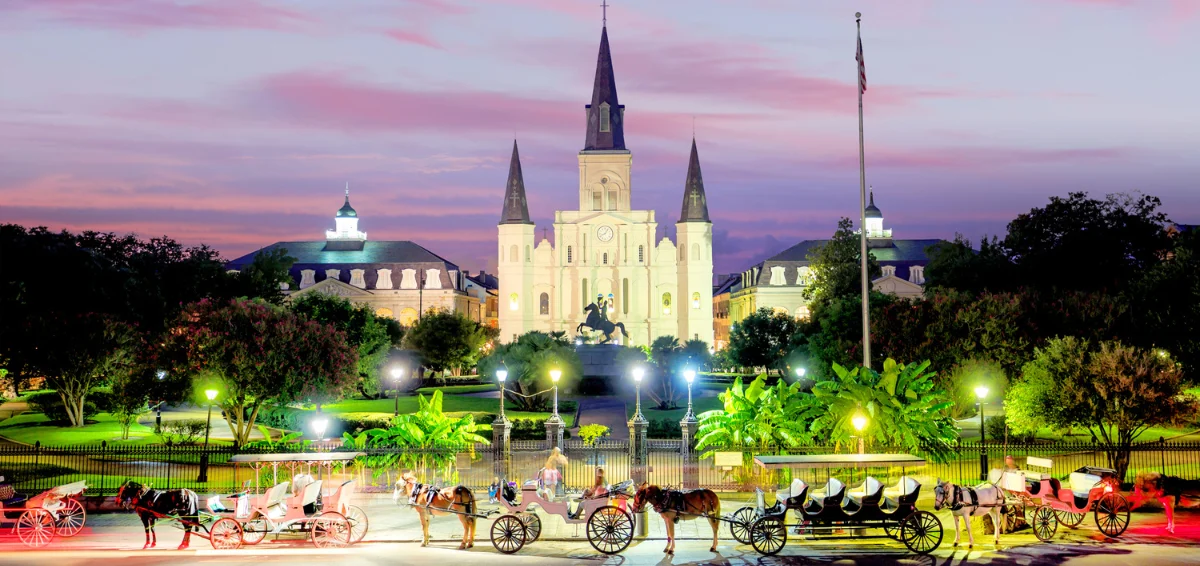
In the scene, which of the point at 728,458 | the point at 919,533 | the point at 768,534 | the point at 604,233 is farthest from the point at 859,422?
the point at 604,233

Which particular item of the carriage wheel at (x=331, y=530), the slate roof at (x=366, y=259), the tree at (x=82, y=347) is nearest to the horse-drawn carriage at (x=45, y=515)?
the carriage wheel at (x=331, y=530)

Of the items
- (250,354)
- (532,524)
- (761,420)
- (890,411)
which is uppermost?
(250,354)

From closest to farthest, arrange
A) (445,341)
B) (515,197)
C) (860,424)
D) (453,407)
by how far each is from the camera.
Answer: (860,424) < (453,407) < (445,341) < (515,197)

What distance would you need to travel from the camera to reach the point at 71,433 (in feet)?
119

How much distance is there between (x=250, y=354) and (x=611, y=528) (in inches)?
674

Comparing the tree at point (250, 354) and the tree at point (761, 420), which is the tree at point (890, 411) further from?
the tree at point (250, 354)

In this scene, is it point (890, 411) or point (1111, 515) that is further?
point (890, 411)

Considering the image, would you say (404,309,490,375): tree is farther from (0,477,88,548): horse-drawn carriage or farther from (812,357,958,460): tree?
(0,477,88,548): horse-drawn carriage

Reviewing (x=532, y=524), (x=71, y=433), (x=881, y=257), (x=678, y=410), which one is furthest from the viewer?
(x=881, y=257)

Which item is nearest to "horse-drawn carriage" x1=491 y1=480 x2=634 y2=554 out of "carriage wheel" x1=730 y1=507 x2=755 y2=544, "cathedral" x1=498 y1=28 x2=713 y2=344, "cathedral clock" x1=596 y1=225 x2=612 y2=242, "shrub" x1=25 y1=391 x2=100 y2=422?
"carriage wheel" x1=730 y1=507 x2=755 y2=544

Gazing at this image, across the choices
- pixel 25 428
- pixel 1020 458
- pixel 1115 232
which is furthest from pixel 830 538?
pixel 1115 232

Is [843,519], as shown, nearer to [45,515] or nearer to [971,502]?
[971,502]

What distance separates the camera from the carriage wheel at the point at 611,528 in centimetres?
1582

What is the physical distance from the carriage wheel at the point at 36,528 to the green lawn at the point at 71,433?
1517 centimetres
